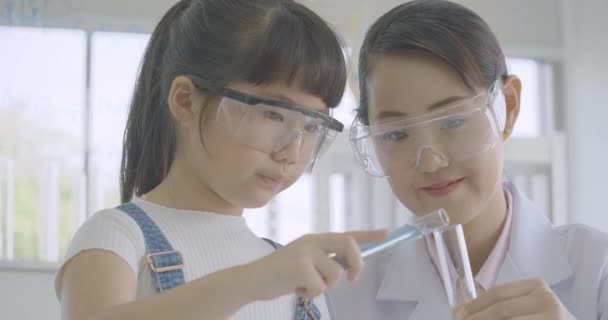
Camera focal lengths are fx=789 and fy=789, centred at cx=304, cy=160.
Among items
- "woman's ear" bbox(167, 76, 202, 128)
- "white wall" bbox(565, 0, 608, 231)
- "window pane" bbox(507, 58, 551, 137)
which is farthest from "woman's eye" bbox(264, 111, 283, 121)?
"window pane" bbox(507, 58, 551, 137)

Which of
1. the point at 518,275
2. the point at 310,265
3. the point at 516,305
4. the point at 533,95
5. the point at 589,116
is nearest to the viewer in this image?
the point at 310,265

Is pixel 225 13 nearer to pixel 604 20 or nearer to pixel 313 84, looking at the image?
pixel 313 84

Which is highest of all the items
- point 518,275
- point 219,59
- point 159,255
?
point 219,59

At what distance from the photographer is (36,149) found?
3.94 metres

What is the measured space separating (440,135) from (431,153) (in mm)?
34

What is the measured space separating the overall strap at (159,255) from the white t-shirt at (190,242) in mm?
11

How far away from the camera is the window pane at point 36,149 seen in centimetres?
390

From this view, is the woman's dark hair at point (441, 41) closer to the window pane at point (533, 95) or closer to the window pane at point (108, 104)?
the window pane at point (108, 104)

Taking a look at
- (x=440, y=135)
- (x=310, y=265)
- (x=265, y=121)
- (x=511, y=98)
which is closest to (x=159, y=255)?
(x=265, y=121)

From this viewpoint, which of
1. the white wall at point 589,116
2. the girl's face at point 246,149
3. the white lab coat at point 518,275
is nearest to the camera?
the girl's face at point 246,149

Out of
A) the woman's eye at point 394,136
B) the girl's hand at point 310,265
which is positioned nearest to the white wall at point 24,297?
the woman's eye at point 394,136

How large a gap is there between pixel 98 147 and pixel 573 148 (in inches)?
101

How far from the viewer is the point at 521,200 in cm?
163

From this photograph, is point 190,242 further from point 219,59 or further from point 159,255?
point 219,59
